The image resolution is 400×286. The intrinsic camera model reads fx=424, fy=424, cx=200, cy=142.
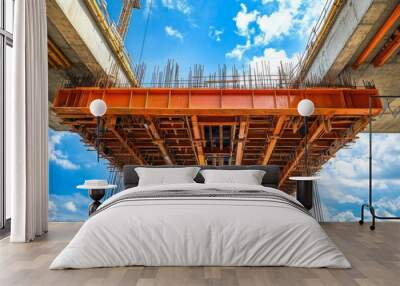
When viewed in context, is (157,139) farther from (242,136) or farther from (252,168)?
(252,168)

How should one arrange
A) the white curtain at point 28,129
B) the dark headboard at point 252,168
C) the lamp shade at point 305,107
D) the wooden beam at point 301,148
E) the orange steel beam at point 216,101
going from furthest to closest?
the wooden beam at point 301,148
the orange steel beam at point 216,101
the lamp shade at point 305,107
the dark headboard at point 252,168
the white curtain at point 28,129

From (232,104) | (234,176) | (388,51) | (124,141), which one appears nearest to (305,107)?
(234,176)

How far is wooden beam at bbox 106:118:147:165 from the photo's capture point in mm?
10322

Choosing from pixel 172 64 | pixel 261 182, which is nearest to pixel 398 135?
pixel 172 64

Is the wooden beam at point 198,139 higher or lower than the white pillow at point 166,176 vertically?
higher

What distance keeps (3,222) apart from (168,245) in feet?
10.9

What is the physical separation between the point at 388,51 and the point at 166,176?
620 centimetres

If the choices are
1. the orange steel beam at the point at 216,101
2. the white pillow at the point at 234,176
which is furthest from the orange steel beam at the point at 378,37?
the white pillow at the point at 234,176

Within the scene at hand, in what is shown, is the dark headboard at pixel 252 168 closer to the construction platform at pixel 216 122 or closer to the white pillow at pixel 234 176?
the white pillow at pixel 234 176

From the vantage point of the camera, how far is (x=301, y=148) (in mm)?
12750

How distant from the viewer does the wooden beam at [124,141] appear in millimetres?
10322

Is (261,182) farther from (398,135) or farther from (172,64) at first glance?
(398,135)

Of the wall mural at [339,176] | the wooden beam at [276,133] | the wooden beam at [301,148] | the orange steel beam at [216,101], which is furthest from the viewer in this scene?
the wall mural at [339,176]

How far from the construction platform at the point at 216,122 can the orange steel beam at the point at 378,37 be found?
0.91m
